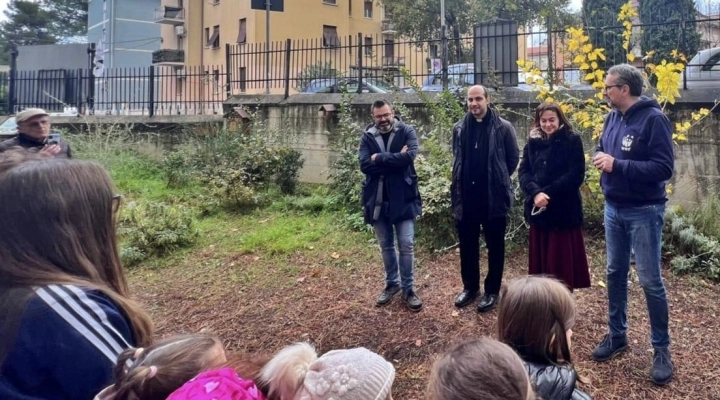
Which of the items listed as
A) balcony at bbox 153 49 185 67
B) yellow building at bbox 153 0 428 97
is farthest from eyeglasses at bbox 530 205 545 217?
balcony at bbox 153 49 185 67

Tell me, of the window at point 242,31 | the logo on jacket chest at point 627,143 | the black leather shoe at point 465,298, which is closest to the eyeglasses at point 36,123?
the black leather shoe at point 465,298

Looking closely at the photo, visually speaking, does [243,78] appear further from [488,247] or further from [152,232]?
[488,247]

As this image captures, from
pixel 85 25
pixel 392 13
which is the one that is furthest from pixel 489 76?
pixel 85 25

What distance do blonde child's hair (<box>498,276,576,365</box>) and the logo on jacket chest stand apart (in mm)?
1795

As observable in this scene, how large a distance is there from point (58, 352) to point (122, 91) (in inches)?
533

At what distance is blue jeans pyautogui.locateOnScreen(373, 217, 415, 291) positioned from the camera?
480 cm

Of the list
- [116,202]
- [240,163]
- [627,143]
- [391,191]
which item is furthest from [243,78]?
[116,202]

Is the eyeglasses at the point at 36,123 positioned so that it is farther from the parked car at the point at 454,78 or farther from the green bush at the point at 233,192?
the parked car at the point at 454,78

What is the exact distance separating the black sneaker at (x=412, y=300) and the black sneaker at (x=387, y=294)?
137 millimetres

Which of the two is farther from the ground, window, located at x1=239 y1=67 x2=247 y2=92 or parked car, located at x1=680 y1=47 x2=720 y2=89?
window, located at x1=239 y1=67 x2=247 y2=92

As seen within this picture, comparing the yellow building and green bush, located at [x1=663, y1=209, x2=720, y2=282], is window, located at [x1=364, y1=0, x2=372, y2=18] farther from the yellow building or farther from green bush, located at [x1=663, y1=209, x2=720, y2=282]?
green bush, located at [x1=663, y1=209, x2=720, y2=282]

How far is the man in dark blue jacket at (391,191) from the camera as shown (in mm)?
4750

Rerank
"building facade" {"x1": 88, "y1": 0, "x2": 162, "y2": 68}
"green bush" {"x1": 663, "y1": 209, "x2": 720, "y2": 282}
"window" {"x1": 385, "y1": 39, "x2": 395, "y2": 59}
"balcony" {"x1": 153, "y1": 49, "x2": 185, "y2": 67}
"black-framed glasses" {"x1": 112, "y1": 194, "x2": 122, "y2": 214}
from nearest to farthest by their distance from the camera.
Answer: "black-framed glasses" {"x1": 112, "y1": 194, "x2": 122, "y2": 214}, "green bush" {"x1": 663, "y1": 209, "x2": 720, "y2": 282}, "window" {"x1": 385, "y1": 39, "x2": 395, "y2": 59}, "balcony" {"x1": 153, "y1": 49, "x2": 185, "y2": 67}, "building facade" {"x1": 88, "y1": 0, "x2": 162, "y2": 68}

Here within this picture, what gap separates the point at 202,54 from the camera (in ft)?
113
